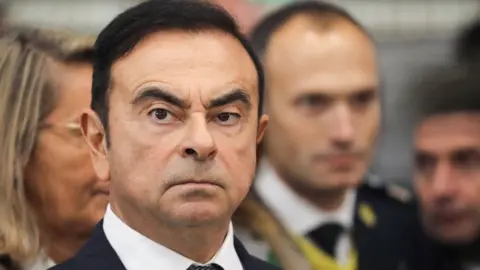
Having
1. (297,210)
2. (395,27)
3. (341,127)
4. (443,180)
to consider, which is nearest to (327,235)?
(297,210)

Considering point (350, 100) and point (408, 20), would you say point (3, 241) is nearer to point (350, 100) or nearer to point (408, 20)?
point (350, 100)

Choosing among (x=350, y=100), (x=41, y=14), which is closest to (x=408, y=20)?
(x=41, y=14)

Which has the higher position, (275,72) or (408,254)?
(275,72)

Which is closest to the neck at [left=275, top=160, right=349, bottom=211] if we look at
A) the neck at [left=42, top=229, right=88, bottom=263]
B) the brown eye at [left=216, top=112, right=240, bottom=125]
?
the neck at [left=42, top=229, right=88, bottom=263]

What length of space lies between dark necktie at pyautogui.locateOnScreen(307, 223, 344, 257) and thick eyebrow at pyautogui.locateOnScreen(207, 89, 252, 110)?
27.7 inches

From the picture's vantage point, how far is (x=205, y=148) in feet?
3.93

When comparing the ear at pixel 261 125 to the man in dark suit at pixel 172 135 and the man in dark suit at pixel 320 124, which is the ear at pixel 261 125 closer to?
the man in dark suit at pixel 172 135

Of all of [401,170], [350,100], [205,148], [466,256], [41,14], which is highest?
[205,148]

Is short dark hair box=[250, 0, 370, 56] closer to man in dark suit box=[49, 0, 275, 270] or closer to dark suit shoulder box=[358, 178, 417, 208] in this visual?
dark suit shoulder box=[358, 178, 417, 208]

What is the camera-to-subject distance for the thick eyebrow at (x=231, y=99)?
124 cm

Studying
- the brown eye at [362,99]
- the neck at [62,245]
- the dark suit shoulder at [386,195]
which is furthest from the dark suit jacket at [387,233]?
the neck at [62,245]

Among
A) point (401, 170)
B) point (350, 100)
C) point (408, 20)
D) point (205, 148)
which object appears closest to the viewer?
point (205, 148)

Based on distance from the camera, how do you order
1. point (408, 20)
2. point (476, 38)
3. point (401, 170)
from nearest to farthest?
point (476, 38) < point (401, 170) < point (408, 20)

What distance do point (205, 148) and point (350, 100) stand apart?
31.9 inches
